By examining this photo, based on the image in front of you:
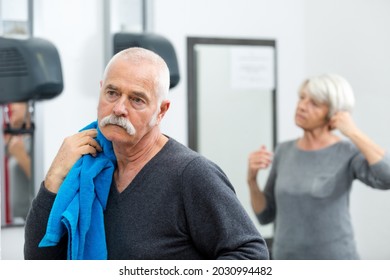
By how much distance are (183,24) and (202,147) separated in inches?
13.6

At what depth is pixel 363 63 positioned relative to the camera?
1.91m

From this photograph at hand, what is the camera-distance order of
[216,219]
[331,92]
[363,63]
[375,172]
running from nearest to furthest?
[216,219]
[375,172]
[331,92]
[363,63]

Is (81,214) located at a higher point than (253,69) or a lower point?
lower

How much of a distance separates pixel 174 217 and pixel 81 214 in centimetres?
13

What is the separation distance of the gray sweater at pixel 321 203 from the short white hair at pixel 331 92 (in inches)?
3.5

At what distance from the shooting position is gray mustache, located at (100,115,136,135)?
2.93 ft

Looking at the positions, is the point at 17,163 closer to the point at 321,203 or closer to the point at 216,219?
the point at 321,203

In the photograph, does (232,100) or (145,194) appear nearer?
(145,194)

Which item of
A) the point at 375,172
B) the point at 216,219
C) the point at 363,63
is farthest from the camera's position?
the point at 363,63

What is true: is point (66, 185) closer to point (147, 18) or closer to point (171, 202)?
point (171, 202)

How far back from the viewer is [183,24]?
5.83 feet

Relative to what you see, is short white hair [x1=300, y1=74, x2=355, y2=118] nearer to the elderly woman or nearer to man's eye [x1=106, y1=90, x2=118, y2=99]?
the elderly woman

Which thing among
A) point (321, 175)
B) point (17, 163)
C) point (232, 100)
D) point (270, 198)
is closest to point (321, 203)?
point (321, 175)
